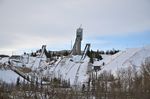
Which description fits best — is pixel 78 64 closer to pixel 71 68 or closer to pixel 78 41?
pixel 71 68

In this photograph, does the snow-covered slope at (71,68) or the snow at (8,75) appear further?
the snow-covered slope at (71,68)

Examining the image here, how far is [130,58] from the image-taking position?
43500 millimetres

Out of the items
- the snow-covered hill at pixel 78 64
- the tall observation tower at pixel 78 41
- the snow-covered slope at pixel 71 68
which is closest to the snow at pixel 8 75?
the snow-covered hill at pixel 78 64

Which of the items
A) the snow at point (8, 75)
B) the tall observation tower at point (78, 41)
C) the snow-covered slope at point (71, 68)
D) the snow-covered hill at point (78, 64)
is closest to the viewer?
the snow at point (8, 75)

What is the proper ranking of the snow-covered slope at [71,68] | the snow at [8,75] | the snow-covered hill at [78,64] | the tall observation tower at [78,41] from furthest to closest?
the tall observation tower at [78,41] → the snow-covered slope at [71,68] → the snow-covered hill at [78,64] → the snow at [8,75]

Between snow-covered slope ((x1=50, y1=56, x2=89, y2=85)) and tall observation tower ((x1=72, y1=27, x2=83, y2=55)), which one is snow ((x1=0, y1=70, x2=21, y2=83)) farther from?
tall observation tower ((x1=72, y1=27, x2=83, y2=55))

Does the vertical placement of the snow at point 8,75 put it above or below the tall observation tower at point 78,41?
below

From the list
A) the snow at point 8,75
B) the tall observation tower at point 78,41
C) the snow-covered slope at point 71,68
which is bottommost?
the snow at point 8,75

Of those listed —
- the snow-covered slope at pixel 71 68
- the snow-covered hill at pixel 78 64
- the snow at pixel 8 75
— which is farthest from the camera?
the snow-covered slope at pixel 71 68

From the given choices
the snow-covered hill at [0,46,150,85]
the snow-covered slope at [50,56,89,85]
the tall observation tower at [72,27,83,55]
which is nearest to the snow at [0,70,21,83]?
the snow-covered hill at [0,46,150,85]

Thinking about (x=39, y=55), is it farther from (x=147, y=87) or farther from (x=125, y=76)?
(x=147, y=87)

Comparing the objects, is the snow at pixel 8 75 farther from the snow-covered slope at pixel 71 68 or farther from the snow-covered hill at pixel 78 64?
the snow-covered slope at pixel 71 68

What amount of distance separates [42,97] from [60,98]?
1194 mm

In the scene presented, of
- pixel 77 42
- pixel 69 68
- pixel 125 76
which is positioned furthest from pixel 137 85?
pixel 77 42
